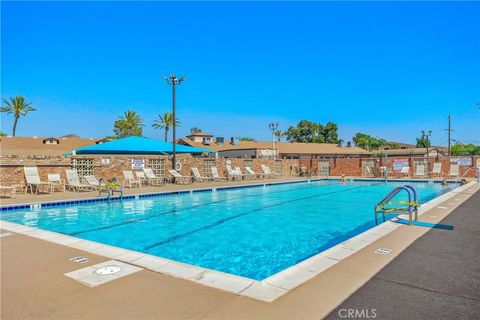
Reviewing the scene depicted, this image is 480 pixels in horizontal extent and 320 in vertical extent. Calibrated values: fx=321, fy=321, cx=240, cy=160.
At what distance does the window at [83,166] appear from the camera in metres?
14.2

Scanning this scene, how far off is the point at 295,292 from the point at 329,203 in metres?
9.93

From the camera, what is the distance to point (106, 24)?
18109 millimetres

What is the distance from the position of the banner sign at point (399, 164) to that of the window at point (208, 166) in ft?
44.2

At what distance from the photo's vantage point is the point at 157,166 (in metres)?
17.5

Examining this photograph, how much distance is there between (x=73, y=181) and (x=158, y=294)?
39.8 ft

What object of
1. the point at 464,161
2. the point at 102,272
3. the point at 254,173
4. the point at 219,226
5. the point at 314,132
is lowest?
the point at 219,226

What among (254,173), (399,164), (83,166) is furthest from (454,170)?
(83,166)

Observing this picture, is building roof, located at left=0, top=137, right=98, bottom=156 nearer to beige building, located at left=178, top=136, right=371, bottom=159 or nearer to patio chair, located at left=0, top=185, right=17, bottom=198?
beige building, located at left=178, top=136, right=371, bottom=159

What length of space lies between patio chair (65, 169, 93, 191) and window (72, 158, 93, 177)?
56cm

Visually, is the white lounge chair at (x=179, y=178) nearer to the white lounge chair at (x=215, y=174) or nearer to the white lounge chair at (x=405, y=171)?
the white lounge chair at (x=215, y=174)

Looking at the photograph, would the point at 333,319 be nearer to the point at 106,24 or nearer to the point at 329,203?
the point at 329,203

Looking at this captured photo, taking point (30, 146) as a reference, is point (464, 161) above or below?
below

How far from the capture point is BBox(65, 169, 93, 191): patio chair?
13199mm

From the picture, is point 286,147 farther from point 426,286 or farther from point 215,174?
point 426,286
